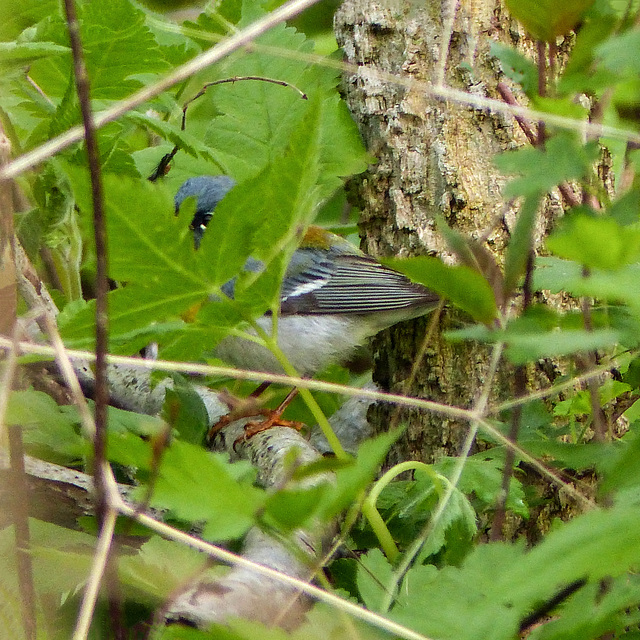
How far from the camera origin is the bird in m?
3.13

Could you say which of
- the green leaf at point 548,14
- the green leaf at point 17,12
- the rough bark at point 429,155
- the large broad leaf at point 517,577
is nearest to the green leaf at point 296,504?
the large broad leaf at point 517,577

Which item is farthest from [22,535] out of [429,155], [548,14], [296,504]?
[429,155]

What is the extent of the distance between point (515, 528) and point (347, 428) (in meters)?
0.82

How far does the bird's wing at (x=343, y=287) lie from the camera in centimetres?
312

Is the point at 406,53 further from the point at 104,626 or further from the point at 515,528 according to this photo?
the point at 104,626

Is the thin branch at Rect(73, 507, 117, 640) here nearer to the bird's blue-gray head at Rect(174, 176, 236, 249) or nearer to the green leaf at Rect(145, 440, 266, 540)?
the green leaf at Rect(145, 440, 266, 540)

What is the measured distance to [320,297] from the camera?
11.2 ft

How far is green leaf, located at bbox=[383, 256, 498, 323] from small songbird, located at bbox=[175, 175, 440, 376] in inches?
84.4

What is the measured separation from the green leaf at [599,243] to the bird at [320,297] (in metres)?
2.34

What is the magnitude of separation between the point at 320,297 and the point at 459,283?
2579 mm

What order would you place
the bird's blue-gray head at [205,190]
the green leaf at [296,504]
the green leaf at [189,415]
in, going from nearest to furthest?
the green leaf at [296,504], the green leaf at [189,415], the bird's blue-gray head at [205,190]

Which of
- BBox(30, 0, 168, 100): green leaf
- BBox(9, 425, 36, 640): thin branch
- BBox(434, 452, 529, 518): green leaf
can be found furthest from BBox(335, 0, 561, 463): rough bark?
BBox(9, 425, 36, 640): thin branch

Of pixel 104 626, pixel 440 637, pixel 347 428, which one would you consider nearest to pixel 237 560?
pixel 440 637

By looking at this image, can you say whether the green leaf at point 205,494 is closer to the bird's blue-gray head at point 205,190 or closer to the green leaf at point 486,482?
the green leaf at point 486,482
